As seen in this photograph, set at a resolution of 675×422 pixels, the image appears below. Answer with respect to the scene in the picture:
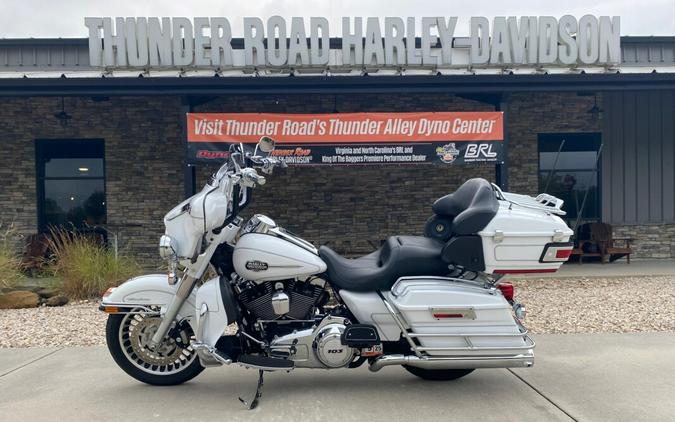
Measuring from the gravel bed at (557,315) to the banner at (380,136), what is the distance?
8.60ft

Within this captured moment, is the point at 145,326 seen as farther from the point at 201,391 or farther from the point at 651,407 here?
the point at 651,407

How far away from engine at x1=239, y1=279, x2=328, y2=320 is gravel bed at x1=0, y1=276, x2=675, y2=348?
8.96 ft

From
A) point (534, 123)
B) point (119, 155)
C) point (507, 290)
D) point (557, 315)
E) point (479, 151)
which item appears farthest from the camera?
point (534, 123)

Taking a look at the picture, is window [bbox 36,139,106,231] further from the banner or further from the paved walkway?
the paved walkway

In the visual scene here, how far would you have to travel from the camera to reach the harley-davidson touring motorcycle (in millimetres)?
3654

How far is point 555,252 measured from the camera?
12.1ft

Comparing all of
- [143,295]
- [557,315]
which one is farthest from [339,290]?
[557,315]

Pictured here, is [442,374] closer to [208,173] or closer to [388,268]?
[388,268]

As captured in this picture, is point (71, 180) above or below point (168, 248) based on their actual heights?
above

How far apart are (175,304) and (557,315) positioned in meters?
4.69

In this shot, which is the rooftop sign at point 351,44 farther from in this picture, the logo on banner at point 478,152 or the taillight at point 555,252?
the taillight at point 555,252

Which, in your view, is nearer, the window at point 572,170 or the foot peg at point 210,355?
the foot peg at point 210,355

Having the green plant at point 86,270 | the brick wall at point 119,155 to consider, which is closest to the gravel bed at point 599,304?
the green plant at point 86,270

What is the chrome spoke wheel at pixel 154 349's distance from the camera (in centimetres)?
397
